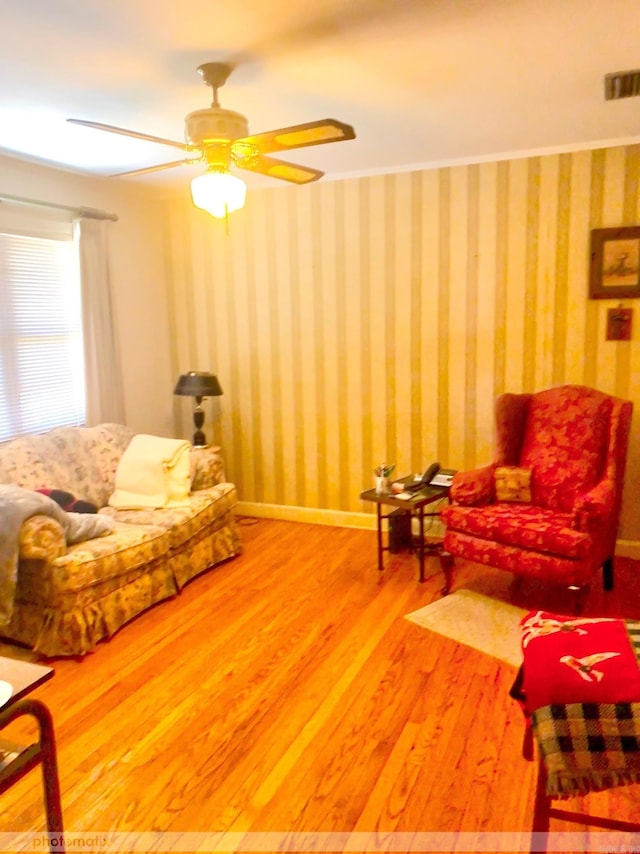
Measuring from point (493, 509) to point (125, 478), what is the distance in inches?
86.0

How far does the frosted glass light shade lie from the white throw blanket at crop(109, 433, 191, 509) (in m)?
1.78

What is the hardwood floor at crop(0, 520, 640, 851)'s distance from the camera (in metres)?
1.98

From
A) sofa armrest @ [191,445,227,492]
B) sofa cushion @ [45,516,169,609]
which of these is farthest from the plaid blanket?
sofa armrest @ [191,445,227,492]

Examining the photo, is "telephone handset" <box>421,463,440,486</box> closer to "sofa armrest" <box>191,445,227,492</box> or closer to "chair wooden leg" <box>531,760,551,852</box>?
"sofa armrest" <box>191,445,227,492</box>

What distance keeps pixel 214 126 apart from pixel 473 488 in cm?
222

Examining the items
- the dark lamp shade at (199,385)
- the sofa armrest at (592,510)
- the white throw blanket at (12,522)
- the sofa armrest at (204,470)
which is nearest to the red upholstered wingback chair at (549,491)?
the sofa armrest at (592,510)

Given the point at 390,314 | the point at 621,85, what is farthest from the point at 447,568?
the point at 621,85

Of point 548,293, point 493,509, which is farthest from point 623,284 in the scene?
point 493,509

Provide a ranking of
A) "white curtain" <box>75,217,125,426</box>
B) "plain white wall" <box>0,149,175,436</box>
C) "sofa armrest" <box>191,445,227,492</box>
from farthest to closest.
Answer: "plain white wall" <box>0,149,175,436</box>, "white curtain" <box>75,217,125,426</box>, "sofa armrest" <box>191,445,227,492</box>

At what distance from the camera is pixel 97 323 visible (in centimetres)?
435

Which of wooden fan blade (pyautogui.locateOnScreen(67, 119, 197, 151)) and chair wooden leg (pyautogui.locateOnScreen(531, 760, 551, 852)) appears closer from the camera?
chair wooden leg (pyautogui.locateOnScreen(531, 760, 551, 852))

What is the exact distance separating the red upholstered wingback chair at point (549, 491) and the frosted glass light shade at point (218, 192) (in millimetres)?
1942

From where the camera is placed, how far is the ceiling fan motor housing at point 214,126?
243 cm

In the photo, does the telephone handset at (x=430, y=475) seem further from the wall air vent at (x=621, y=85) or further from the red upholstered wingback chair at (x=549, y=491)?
the wall air vent at (x=621, y=85)
